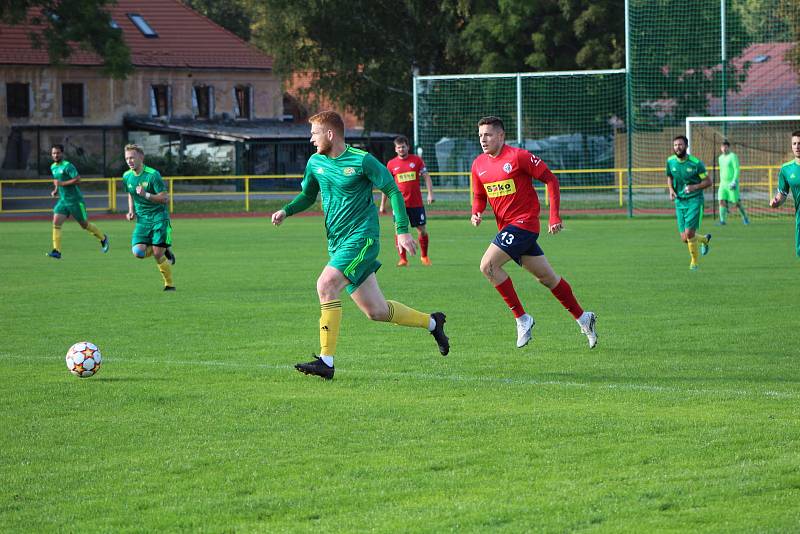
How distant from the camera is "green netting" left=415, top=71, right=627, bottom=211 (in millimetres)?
37406

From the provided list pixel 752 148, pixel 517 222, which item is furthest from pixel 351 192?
pixel 752 148

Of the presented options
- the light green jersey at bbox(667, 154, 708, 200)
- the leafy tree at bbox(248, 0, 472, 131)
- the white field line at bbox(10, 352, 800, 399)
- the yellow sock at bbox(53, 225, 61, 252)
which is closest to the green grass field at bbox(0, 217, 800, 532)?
the white field line at bbox(10, 352, 800, 399)

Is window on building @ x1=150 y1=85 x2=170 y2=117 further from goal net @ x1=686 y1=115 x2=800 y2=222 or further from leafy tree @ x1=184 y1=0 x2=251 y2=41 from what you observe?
goal net @ x1=686 y1=115 x2=800 y2=222

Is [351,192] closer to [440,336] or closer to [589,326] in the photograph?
[440,336]

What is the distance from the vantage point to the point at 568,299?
11.0m

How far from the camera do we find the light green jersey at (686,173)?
18.9 metres

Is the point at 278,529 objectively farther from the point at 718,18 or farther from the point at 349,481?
the point at 718,18

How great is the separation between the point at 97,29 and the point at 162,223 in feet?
95.1

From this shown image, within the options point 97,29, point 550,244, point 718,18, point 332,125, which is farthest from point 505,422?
point 97,29

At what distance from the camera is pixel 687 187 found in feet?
61.9

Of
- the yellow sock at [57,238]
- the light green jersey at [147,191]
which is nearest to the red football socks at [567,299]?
the light green jersey at [147,191]

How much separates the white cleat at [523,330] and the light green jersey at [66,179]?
14.8m

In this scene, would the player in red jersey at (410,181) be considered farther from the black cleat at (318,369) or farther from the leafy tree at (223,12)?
the leafy tree at (223,12)

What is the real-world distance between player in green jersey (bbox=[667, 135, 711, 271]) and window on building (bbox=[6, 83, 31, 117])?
42.9 meters
